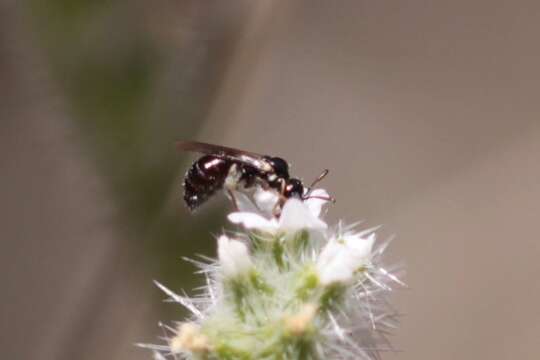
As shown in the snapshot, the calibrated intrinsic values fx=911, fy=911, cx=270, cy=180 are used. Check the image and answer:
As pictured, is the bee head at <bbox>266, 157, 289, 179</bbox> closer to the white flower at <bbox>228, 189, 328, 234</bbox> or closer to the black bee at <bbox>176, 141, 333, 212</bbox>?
the black bee at <bbox>176, 141, 333, 212</bbox>

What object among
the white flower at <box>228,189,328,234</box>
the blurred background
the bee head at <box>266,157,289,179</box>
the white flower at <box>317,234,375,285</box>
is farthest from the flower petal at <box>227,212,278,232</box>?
the blurred background

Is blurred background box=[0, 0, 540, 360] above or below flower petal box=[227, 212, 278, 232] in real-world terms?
above

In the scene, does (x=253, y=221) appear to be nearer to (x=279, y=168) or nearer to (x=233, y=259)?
(x=233, y=259)

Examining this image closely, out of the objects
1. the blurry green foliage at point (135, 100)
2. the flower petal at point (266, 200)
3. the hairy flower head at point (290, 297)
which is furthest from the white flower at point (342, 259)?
the blurry green foliage at point (135, 100)

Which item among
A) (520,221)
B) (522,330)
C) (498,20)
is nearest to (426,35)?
(498,20)

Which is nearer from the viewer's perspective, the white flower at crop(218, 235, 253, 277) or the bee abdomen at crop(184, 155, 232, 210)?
the white flower at crop(218, 235, 253, 277)

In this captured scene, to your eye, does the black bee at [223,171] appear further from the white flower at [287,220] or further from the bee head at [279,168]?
the white flower at [287,220]

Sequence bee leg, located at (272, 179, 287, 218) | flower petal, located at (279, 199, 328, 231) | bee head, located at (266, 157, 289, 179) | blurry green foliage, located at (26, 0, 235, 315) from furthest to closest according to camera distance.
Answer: blurry green foliage, located at (26, 0, 235, 315)
bee head, located at (266, 157, 289, 179)
bee leg, located at (272, 179, 287, 218)
flower petal, located at (279, 199, 328, 231)
